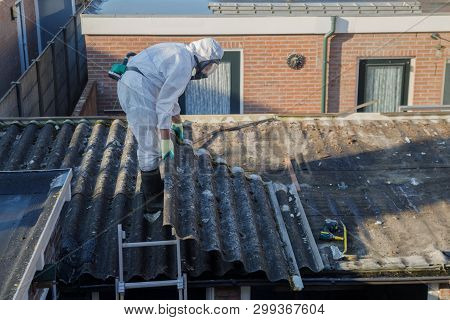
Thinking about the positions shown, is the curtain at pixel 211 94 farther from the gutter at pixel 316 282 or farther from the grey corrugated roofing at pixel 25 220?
the grey corrugated roofing at pixel 25 220

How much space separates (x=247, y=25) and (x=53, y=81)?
383 centimetres

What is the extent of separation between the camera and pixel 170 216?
5.81m

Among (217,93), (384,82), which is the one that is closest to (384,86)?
(384,82)

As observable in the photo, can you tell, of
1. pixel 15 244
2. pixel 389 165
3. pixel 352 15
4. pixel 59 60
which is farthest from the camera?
pixel 59 60

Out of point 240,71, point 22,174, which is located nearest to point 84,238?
point 22,174

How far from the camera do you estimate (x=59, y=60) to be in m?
15.0

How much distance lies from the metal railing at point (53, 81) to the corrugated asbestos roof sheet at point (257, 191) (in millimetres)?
2475

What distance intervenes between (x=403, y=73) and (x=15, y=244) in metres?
10.4

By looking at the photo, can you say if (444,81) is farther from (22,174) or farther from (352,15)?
(22,174)

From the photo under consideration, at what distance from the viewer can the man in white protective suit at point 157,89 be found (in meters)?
6.37

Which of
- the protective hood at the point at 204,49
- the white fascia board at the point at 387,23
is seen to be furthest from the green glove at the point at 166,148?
the white fascia board at the point at 387,23

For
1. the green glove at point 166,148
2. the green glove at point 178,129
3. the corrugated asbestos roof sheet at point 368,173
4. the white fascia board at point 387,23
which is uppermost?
the green glove at point 166,148

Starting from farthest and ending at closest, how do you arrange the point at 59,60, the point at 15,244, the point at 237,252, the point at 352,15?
the point at 59,60 < the point at 352,15 < the point at 237,252 < the point at 15,244
